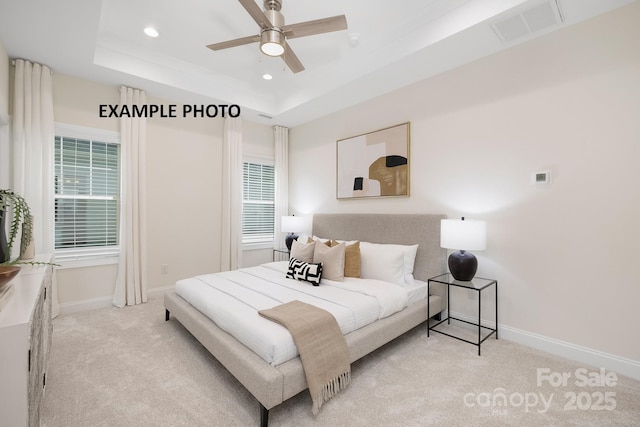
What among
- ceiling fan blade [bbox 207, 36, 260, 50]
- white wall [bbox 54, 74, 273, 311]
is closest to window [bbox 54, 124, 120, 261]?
white wall [bbox 54, 74, 273, 311]

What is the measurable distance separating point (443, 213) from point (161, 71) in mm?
3846

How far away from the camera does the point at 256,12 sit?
6.24 feet

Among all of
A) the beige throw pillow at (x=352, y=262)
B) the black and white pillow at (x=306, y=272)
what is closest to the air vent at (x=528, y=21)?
the beige throw pillow at (x=352, y=262)

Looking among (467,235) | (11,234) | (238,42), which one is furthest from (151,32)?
(467,235)

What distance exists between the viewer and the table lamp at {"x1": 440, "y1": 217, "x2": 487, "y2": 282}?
2.52 metres

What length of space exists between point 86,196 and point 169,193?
915mm

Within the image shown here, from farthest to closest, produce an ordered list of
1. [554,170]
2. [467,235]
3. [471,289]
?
[471,289] < [467,235] < [554,170]

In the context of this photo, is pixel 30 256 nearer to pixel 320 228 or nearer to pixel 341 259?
pixel 341 259

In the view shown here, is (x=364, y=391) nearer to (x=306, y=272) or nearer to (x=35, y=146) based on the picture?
(x=306, y=272)

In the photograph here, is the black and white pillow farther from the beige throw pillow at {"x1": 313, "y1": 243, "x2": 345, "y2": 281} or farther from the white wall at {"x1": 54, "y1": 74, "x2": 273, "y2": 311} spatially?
the white wall at {"x1": 54, "y1": 74, "x2": 273, "y2": 311}

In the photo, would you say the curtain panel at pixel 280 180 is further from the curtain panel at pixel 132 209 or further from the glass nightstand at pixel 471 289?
the glass nightstand at pixel 471 289

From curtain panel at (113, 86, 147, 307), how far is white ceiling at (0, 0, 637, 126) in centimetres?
47

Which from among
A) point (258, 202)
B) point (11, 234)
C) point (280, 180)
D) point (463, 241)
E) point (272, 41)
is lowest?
point (463, 241)

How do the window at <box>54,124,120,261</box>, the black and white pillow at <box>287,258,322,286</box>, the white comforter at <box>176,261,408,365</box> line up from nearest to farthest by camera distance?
the white comforter at <box>176,261,408,365</box> → the black and white pillow at <box>287,258,322,286</box> → the window at <box>54,124,120,261</box>
